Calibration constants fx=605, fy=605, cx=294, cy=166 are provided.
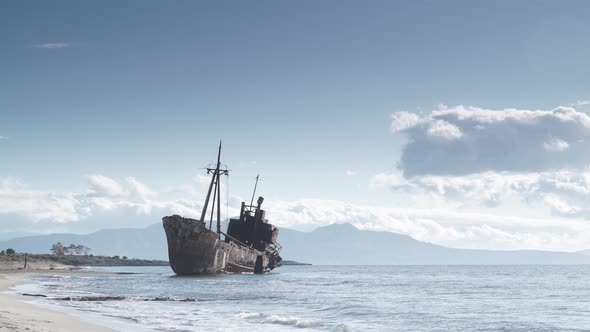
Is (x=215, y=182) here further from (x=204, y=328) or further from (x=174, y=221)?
(x=204, y=328)

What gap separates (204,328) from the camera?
24000mm

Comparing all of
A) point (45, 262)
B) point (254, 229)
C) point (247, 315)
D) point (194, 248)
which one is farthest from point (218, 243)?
point (45, 262)

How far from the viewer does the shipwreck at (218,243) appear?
65188 millimetres

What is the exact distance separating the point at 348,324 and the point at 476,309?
12.2 meters

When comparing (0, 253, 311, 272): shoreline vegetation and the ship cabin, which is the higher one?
the ship cabin

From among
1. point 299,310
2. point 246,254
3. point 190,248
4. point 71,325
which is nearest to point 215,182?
point 246,254

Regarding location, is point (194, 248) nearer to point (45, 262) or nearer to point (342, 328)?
point (342, 328)

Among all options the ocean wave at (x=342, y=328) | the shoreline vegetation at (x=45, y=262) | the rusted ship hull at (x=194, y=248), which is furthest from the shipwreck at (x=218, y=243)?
the ocean wave at (x=342, y=328)

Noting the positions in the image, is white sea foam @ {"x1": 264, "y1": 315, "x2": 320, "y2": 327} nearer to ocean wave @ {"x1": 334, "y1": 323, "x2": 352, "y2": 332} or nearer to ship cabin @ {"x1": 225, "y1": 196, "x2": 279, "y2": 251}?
ocean wave @ {"x1": 334, "y1": 323, "x2": 352, "y2": 332}

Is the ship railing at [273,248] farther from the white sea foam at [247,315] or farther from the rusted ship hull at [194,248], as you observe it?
the white sea foam at [247,315]

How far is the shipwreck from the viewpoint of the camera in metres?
65.2

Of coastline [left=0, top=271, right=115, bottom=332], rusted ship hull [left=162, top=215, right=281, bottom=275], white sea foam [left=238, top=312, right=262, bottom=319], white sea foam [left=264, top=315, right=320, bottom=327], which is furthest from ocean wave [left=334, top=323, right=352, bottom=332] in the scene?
rusted ship hull [left=162, top=215, right=281, bottom=275]

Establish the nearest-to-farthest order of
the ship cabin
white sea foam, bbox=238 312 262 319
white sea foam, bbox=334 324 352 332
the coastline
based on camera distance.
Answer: the coastline < white sea foam, bbox=334 324 352 332 < white sea foam, bbox=238 312 262 319 < the ship cabin

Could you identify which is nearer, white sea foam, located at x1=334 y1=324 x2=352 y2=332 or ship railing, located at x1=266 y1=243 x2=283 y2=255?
white sea foam, located at x1=334 y1=324 x2=352 y2=332
